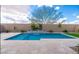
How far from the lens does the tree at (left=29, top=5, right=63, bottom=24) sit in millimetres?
14773

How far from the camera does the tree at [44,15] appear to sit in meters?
14.8

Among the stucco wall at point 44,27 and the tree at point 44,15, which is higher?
the tree at point 44,15

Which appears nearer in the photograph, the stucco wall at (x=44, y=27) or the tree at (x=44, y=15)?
the tree at (x=44, y=15)

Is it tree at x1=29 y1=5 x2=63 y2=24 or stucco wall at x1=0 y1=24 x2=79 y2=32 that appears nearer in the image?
tree at x1=29 y1=5 x2=63 y2=24

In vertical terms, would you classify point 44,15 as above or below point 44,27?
above

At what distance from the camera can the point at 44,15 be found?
50.0 ft

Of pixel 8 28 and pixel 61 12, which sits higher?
pixel 61 12

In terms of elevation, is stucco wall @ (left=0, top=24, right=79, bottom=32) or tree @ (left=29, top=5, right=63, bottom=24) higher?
tree @ (left=29, top=5, right=63, bottom=24)

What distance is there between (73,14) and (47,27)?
3051mm

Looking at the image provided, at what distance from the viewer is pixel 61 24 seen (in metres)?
15.7
